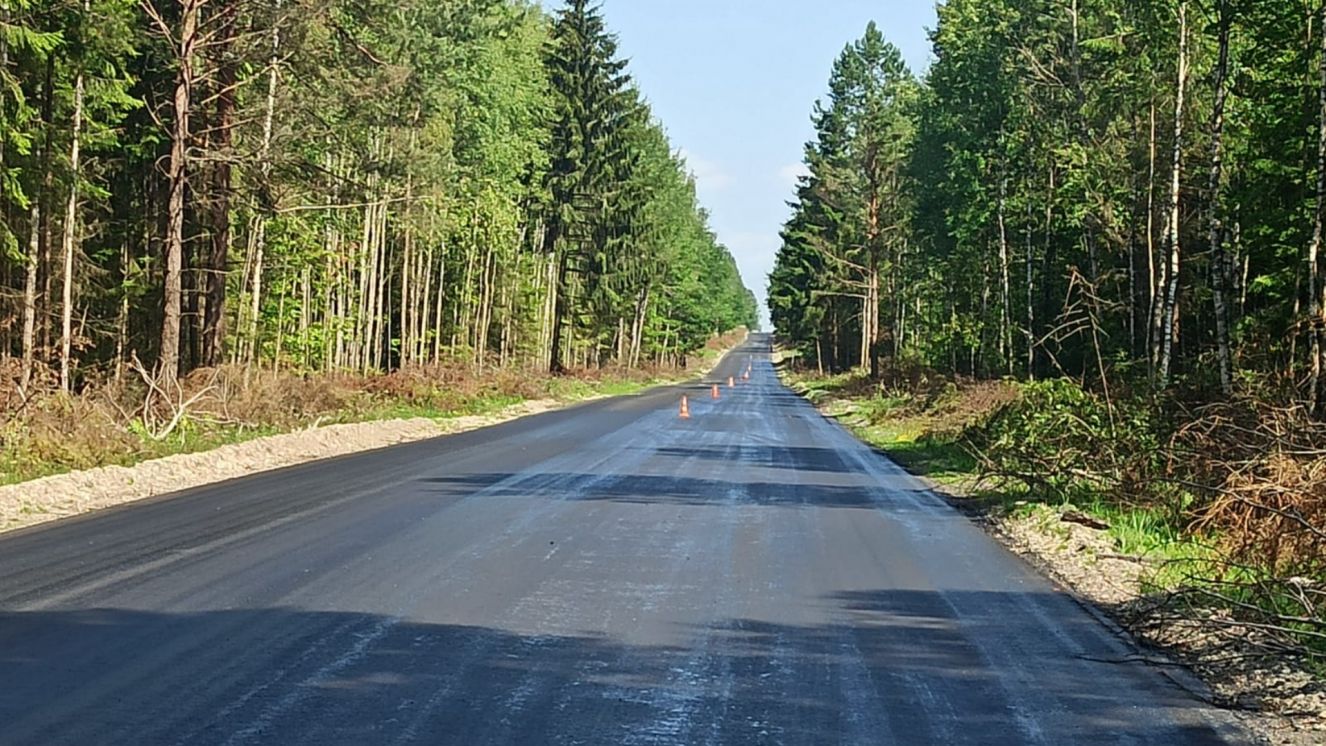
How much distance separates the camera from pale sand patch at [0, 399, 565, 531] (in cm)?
1405

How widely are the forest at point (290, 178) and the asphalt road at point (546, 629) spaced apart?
33.8ft

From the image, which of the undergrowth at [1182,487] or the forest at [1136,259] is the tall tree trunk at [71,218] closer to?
the undergrowth at [1182,487]

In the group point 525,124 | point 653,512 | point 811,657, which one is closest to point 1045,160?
point 525,124

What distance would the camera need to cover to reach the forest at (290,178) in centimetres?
2300

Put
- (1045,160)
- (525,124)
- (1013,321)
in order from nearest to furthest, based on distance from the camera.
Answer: (1045,160), (1013,321), (525,124)

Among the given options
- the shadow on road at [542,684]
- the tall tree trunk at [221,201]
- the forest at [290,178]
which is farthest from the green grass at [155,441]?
the shadow on road at [542,684]

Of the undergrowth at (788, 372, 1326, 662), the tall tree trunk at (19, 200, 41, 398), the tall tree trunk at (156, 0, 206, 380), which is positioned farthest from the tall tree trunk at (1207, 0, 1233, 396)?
the tall tree trunk at (19, 200, 41, 398)

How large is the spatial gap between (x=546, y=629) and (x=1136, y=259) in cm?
2776

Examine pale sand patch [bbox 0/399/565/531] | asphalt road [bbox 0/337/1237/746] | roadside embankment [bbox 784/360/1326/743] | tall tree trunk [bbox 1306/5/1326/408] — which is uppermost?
tall tree trunk [bbox 1306/5/1326/408]

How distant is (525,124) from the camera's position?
156ft

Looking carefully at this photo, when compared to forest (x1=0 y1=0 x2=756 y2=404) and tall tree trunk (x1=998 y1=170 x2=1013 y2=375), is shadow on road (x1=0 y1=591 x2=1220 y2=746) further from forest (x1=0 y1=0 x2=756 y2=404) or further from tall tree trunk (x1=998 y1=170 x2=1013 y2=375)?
tall tree trunk (x1=998 y1=170 x2=1013 y2=375)

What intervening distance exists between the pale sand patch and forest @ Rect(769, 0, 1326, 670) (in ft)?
36.8

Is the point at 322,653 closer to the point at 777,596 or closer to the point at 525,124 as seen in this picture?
the point at 777,596

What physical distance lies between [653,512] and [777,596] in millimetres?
4917
